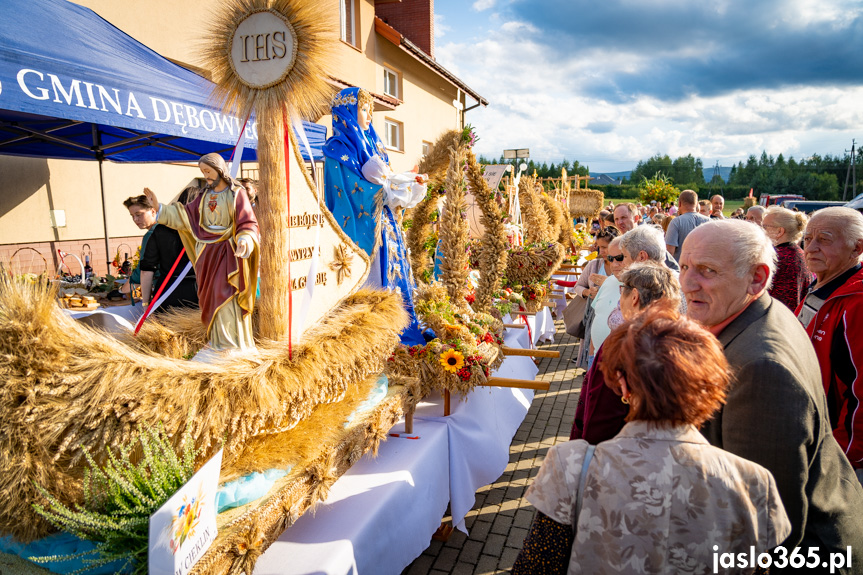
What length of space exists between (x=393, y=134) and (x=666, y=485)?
16.0 metres

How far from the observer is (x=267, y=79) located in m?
1.90

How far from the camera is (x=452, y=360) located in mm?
3193

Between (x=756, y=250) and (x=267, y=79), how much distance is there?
1.91 m

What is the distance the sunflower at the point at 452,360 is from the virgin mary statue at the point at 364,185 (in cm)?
31

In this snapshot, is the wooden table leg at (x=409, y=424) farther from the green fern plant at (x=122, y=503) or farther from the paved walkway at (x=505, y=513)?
the green fern plant at (x=122, y=503)

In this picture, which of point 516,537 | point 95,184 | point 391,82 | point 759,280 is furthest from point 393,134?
point 759,280

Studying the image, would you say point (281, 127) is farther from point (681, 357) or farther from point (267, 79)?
point (681, 357)

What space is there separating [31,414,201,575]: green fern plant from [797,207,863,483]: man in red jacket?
2.75 metres

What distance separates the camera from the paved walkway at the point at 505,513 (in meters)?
3.03

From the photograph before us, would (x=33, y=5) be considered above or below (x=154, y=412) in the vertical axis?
above

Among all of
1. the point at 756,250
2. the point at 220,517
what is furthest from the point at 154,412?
the point at 756,250

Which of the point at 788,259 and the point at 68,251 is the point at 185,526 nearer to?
the point at 788,259

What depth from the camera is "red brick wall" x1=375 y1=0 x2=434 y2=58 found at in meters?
16.9

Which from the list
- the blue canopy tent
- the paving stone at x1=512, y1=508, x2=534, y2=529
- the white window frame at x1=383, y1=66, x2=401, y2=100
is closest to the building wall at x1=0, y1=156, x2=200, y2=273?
the blue canopy tent
